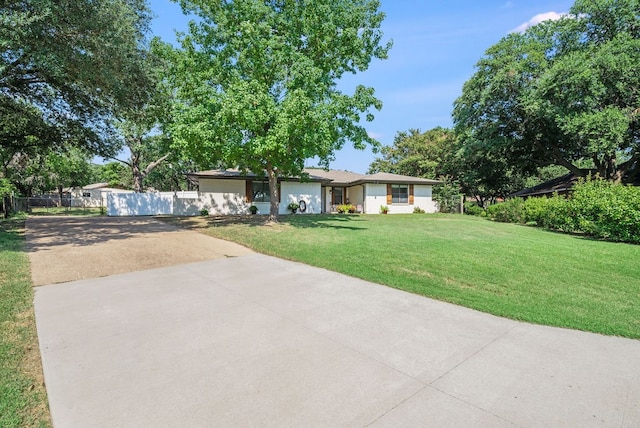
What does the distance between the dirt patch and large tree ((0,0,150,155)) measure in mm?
4608

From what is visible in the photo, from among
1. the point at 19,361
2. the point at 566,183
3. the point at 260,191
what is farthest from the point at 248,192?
the point at 566,183

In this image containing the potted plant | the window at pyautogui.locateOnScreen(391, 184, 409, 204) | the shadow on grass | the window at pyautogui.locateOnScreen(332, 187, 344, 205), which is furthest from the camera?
the window at pyautogui.locateOnScreen(332, 187, 344, 205)

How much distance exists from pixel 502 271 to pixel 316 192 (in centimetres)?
1753

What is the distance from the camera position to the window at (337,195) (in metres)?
26.0

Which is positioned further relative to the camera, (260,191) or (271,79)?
(260,191)

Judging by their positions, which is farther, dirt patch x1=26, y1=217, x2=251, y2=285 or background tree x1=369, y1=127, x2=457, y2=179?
background tree x1=369, y1=127, x2=457, y2=179

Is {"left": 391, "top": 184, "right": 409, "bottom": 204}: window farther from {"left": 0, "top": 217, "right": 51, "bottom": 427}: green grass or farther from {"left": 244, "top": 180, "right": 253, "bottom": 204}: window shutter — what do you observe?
{"left": 0, "top": 217, "right": 51, "bottom": 427}: green grass

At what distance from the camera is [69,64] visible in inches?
359

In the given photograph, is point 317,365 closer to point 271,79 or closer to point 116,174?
point 271,79

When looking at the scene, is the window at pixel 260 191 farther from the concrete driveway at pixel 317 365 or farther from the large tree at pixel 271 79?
the concrete driveway at pixel 317 365

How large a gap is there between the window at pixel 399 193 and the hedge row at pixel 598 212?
10.1 m

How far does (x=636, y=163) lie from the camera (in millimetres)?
22312

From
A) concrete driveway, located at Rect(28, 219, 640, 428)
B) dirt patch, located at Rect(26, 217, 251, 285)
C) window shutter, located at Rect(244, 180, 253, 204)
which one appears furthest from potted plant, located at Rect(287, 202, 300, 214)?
concrete driveway, located at Rect(28, 219, 640, 428)

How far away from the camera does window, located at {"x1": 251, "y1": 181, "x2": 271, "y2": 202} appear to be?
2188 cm
